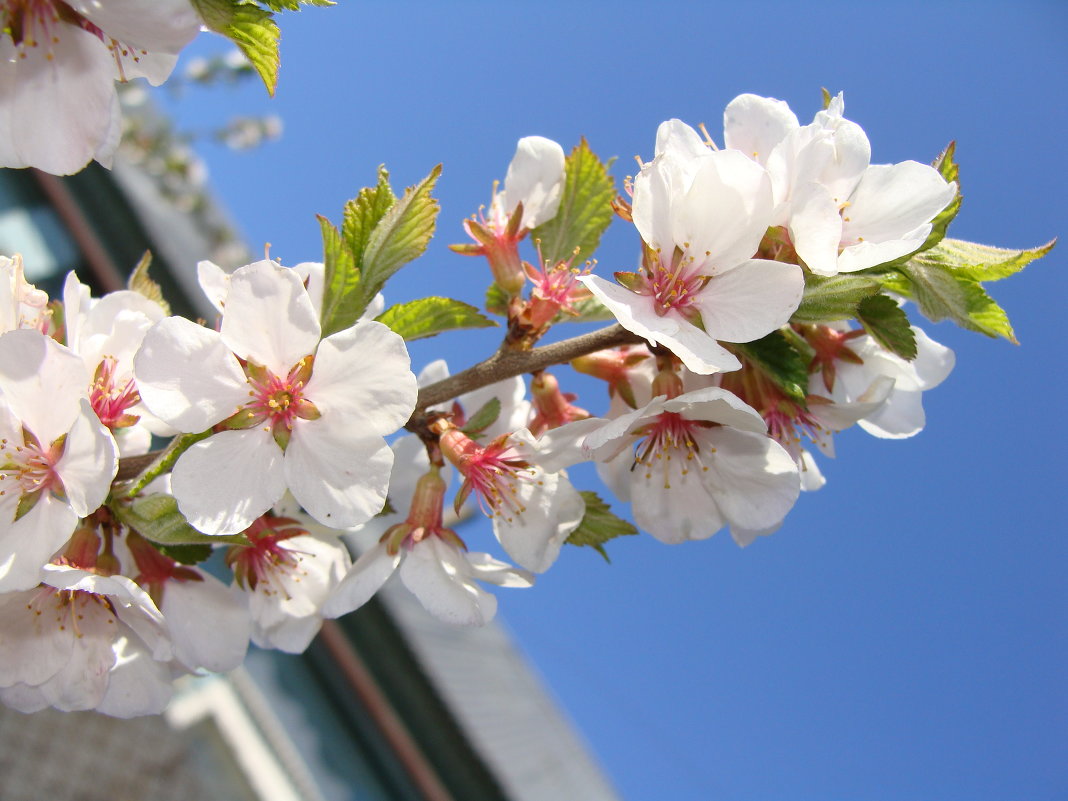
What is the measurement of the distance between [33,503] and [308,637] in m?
0.48

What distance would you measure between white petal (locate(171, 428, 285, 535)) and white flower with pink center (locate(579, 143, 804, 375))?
0.48 metres

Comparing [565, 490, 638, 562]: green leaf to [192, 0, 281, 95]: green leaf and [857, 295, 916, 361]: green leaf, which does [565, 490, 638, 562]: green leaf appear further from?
[192, 0, 281, 95]: green leaf

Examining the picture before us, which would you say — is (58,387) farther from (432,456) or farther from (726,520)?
(726,520)

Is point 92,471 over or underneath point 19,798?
underneath

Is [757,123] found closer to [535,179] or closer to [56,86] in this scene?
[535,179]

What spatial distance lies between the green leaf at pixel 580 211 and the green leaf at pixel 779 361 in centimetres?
35

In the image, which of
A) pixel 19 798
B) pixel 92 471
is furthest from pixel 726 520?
pixel 19 798

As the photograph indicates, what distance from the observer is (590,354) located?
1.32m

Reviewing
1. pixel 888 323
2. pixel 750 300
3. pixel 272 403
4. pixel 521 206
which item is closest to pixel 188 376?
pixel 272 403

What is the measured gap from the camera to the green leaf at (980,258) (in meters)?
1.16

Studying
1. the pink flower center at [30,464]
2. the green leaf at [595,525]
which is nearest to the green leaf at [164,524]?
the pink flower center at [30,464]

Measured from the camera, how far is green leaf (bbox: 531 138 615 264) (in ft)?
4.50

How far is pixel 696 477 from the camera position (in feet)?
4.42

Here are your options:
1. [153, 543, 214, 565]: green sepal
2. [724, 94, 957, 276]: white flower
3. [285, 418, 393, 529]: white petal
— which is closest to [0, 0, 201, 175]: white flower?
[285, 418, 393, 529]: white petal
